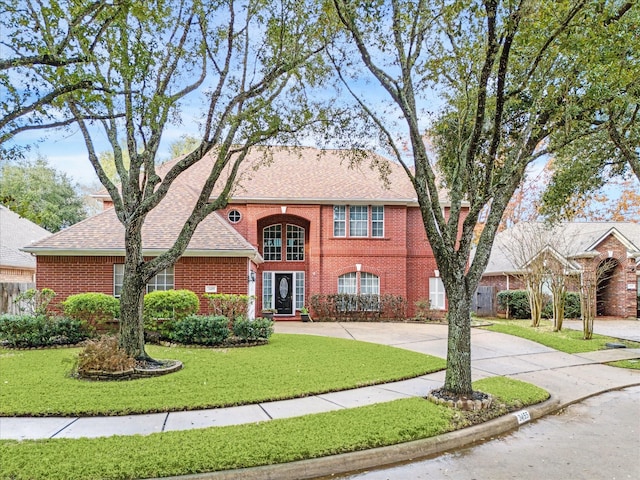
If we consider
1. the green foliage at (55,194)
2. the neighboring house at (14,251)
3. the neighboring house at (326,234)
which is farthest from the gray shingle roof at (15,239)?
the neighboring house at (326,234)

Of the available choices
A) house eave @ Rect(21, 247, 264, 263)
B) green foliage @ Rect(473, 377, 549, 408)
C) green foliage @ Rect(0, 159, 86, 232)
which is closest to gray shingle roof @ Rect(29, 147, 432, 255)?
house eave @ Rect(21, 247, 264, 263)

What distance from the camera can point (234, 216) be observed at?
2097 centimetres

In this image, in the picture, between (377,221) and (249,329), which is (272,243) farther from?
(249,329)

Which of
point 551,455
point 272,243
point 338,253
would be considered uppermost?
point 272,243

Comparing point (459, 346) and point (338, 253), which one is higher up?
point (338, 253)

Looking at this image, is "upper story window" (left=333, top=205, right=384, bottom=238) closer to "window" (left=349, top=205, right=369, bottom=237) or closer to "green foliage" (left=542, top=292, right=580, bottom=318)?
"window" (left=349, top=205, right=369, bottom=237)

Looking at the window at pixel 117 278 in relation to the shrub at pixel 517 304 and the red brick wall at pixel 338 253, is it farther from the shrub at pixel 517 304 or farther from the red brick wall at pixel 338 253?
the shrub at pixel 517 304

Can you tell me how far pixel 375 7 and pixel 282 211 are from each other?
14184mm

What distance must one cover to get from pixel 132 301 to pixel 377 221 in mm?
13731

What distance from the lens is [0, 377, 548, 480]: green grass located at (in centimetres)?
449

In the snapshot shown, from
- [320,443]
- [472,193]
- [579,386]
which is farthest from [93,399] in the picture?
[579,386]

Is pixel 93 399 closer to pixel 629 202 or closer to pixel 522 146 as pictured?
pixel 522 146

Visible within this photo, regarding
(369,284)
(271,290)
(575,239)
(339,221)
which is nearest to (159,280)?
(271,290)

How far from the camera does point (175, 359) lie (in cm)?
1047
